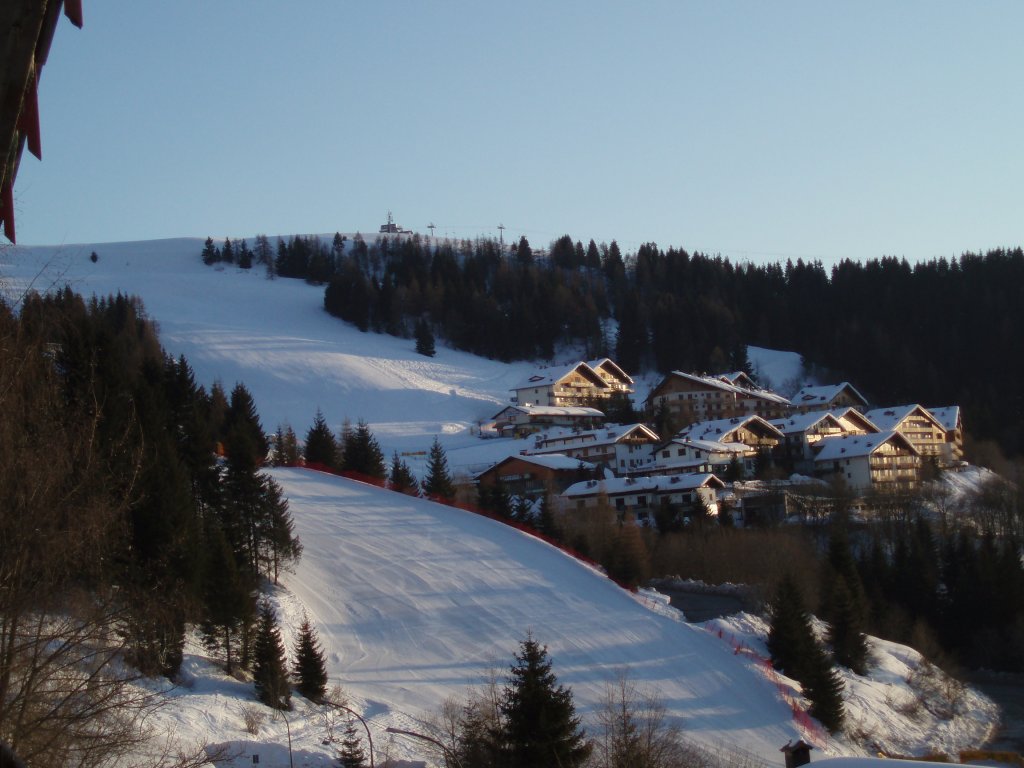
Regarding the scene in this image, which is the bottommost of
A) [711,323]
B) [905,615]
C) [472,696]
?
[905,615]

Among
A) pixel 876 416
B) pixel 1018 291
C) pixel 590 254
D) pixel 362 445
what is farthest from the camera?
pixel 590 254

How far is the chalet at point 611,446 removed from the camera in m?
66.5

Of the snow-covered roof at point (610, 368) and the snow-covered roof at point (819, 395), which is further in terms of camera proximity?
the snow-covered roof at point (610, 368)

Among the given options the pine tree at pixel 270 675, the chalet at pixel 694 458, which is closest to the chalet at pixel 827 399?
the chalet at pixel 694 458

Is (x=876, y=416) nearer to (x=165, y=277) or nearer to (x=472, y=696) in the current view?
(x=472, y=696)

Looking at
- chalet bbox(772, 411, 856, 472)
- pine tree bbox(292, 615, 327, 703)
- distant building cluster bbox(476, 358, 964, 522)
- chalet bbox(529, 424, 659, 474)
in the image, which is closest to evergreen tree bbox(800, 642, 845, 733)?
pine tree bbox(292, 615, 327, 703)

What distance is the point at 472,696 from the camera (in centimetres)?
2364

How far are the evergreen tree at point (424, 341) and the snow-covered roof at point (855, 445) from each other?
131 feet

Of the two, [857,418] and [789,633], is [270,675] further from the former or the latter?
[857,418]

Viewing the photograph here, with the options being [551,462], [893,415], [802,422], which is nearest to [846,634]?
[551,462]

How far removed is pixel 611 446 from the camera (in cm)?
6725

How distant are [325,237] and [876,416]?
376 feet

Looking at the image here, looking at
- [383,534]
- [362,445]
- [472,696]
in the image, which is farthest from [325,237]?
[472,696]

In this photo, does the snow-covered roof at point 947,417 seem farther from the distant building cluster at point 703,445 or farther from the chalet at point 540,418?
the chalet at point 540,418
